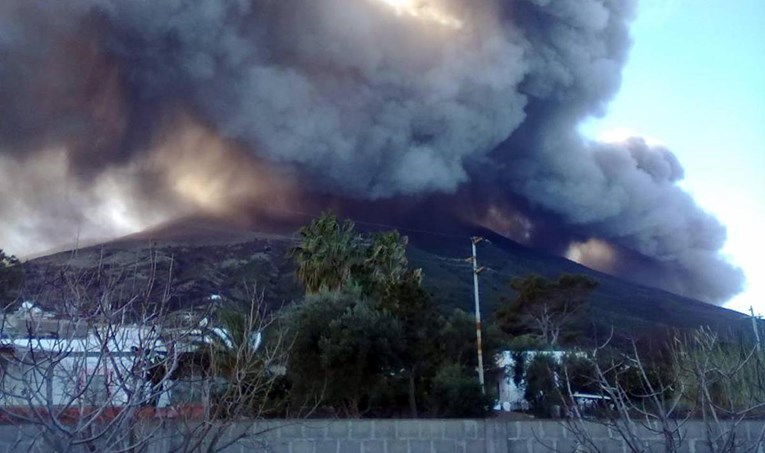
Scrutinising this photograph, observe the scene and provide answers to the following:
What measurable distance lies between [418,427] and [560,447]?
1.84m

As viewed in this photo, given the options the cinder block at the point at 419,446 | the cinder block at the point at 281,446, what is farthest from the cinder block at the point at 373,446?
the cinder block at the point at 281,446

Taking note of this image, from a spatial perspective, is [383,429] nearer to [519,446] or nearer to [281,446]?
[281,446]

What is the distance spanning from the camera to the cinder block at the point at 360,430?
9.72m

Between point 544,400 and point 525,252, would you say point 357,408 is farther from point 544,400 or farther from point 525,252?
point 525,252

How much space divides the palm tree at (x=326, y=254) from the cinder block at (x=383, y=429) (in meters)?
20.9

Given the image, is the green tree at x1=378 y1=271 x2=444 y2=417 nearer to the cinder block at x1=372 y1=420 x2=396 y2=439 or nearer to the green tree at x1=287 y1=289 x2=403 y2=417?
the green tree at x1=287 y1=289 x2=403 y2=417

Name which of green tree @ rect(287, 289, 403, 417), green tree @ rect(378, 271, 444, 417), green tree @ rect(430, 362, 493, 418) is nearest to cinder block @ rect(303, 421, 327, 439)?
green tree @ rect(287, 289, 403, 417)

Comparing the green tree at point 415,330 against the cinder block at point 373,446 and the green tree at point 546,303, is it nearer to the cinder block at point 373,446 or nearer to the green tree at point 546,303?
the cinder block at point 373,446

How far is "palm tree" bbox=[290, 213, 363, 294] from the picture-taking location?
1253 inches

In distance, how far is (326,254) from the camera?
106ft

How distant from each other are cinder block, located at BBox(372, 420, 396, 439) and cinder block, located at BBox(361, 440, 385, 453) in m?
0.07

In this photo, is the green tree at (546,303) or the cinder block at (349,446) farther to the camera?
the green tree at (546,303)

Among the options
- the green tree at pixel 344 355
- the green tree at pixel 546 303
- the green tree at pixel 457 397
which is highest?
the green tree at pixel 546 303

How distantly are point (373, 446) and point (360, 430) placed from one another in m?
0.27
